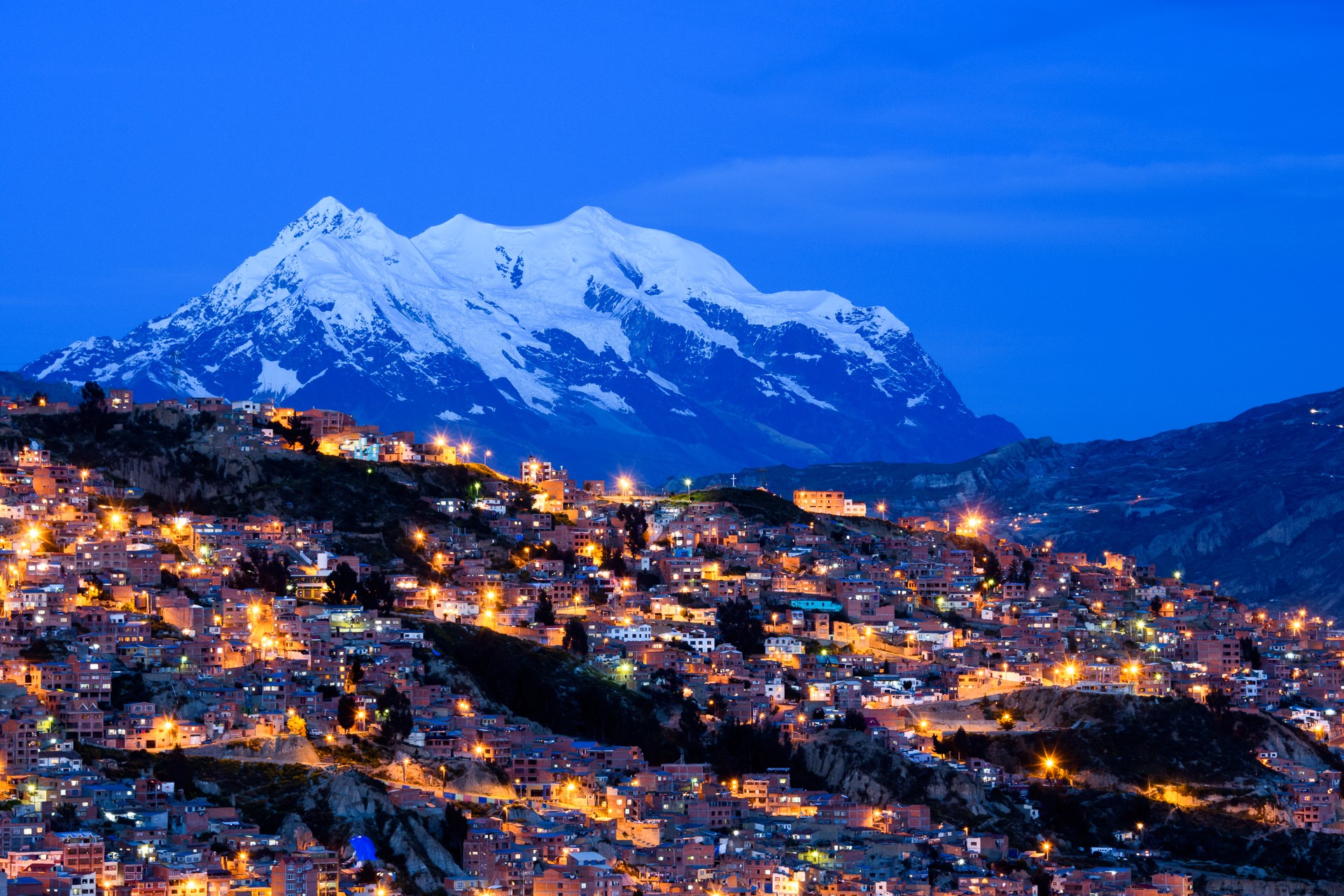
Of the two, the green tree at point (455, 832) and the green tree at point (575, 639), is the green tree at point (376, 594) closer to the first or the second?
the green tree at point (575, 639)

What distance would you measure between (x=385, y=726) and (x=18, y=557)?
20.6 m

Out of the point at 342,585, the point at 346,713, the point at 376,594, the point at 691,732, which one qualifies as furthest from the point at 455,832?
the point at 376,594

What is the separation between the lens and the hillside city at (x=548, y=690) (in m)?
77.4

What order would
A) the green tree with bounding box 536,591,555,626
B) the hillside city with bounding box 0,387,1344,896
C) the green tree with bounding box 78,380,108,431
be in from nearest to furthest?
the hillside city with bounding box 0,387,1344,896 → the green tree with bounding box 536,591,555,626 → the green tree with bounding box 78,380,108,431

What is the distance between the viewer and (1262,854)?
93.6 metres

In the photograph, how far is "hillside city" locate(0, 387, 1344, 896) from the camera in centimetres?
7738

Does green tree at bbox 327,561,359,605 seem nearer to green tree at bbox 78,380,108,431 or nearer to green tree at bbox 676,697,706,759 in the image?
green tree at bbox 676,697,706,759

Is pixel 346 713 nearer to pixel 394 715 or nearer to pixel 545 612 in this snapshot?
pixel 394 715

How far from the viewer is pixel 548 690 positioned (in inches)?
3888

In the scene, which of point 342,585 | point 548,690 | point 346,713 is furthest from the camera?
point 342,585

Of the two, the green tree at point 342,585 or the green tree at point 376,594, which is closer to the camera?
the green tree at point 342,585

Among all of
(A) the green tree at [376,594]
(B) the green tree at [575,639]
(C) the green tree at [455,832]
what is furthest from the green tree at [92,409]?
(C) the green tree at [455,832]

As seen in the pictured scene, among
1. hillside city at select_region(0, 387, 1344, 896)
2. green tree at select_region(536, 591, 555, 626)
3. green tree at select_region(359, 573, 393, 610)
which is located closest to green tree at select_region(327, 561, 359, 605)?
hillside city at select_region(0, 387, 1344, 896)

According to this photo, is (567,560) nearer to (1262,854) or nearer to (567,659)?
(567,659)
